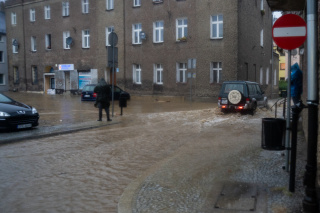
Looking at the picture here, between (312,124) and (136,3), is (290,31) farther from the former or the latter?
(136,3)

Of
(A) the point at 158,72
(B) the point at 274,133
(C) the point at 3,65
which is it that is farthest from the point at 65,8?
(B) the point at 274,133

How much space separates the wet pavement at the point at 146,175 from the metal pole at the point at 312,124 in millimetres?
288

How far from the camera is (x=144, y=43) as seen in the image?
31.8 meters

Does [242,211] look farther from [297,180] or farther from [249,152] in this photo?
[249,152]

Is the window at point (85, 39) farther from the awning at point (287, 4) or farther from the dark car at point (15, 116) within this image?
the awning at point (287, 4)

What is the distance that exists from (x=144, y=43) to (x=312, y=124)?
92.8 ft

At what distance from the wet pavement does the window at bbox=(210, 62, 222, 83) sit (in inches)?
690

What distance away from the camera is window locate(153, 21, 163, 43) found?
31.2m

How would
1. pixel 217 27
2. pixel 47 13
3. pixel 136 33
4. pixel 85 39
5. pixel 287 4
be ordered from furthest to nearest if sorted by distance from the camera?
pixel 47 13 < pixel 85 39 < pixel 136 33 < pixel 217 27 < pixel 287 4

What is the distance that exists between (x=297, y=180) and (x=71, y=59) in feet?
115


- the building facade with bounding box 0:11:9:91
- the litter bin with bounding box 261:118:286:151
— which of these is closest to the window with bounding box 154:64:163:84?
the litter bin with bounding box 261:118:286:151

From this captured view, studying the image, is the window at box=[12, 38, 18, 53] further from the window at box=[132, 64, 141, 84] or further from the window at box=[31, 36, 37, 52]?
the window at box=[132, 64, 141, 84]

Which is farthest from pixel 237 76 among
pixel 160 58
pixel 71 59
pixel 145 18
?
pixel 71 59

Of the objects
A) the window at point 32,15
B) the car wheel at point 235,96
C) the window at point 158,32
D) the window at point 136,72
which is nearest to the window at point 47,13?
the window at point 32,15
